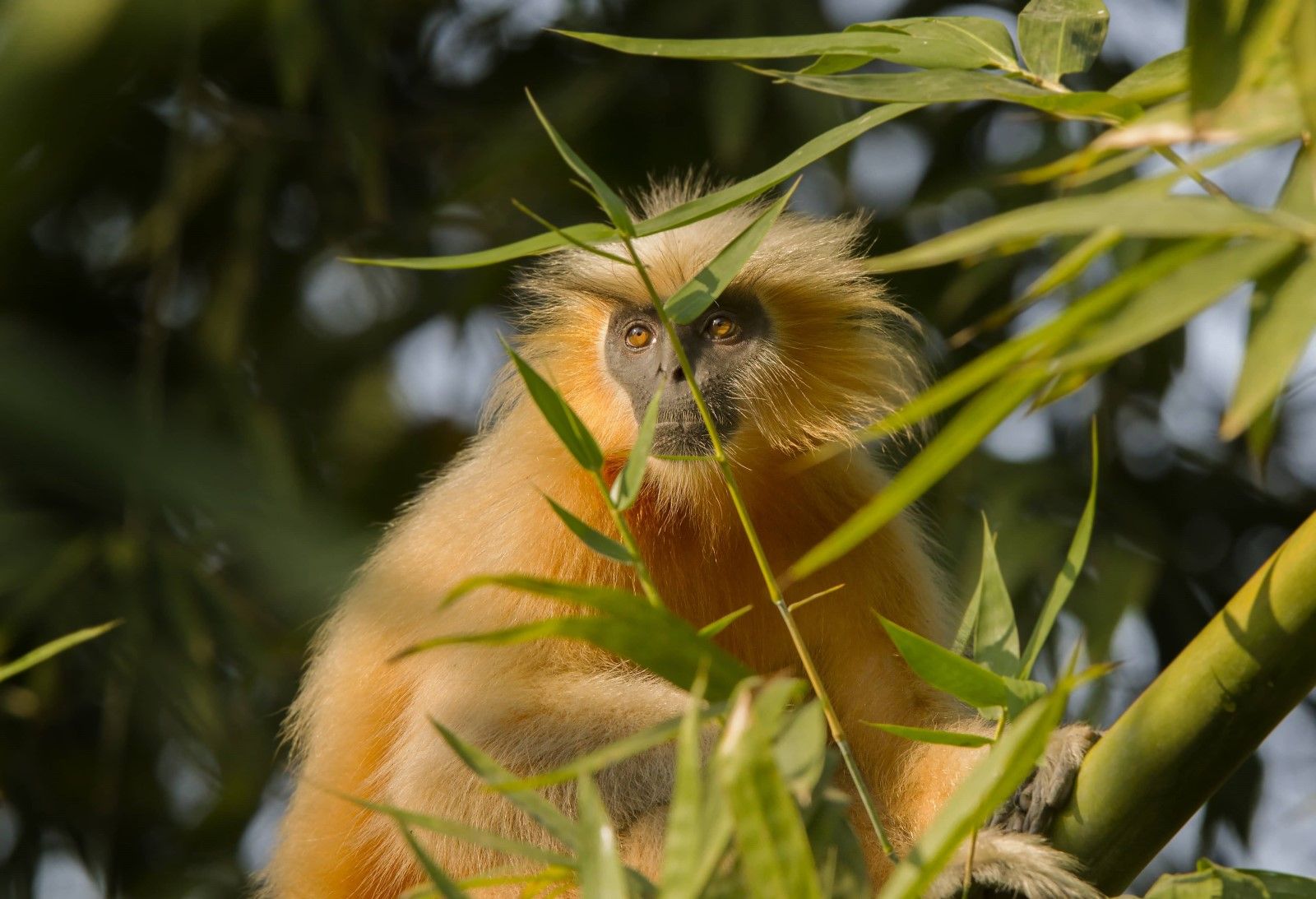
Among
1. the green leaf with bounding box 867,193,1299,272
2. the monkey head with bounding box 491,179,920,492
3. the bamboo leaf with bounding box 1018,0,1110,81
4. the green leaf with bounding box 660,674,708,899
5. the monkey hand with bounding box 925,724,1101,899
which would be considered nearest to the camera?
the green leaf with bounding box 867,193,1299,272

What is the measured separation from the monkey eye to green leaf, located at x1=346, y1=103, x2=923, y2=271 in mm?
1450

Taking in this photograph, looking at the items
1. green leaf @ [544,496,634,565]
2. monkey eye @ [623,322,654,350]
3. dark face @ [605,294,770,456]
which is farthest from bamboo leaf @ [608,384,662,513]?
monkey eye @ [623,322,654,350]

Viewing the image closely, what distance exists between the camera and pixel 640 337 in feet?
9.42

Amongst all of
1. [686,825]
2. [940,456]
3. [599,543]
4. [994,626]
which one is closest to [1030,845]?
[994,626]

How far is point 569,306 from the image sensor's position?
121 inches

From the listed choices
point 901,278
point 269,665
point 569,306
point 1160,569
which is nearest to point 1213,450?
point 1160,569

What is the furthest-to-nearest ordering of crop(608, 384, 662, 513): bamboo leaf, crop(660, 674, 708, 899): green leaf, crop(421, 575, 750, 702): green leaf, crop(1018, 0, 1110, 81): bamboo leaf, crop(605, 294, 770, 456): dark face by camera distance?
crop(605, 294, 770, 456): dark face < crop(1018, 0, 1110, 81): bamboo leaf < crop(608, 384, 662, 513): bamboo leaf < crop(421, 575, 750, 702): green leaf < crop(660, 674, 708, 899): green leaf

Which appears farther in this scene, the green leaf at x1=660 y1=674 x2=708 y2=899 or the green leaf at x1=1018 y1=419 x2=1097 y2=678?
the green leaf at x1=1018 y1=419 x2=1097 y2=678

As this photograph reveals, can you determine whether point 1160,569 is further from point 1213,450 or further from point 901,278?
point 901,278

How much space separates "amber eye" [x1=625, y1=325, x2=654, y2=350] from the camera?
2865 millimetres

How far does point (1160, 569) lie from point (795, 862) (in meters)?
3.30

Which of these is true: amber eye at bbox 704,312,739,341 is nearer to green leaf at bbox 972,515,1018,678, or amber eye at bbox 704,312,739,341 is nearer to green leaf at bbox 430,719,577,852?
green leaf at bbox 972,515,1018,678

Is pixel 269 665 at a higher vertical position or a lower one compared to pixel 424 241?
lower

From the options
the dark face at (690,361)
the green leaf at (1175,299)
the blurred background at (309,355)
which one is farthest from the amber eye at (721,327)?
the green leaf at (1175,299)
